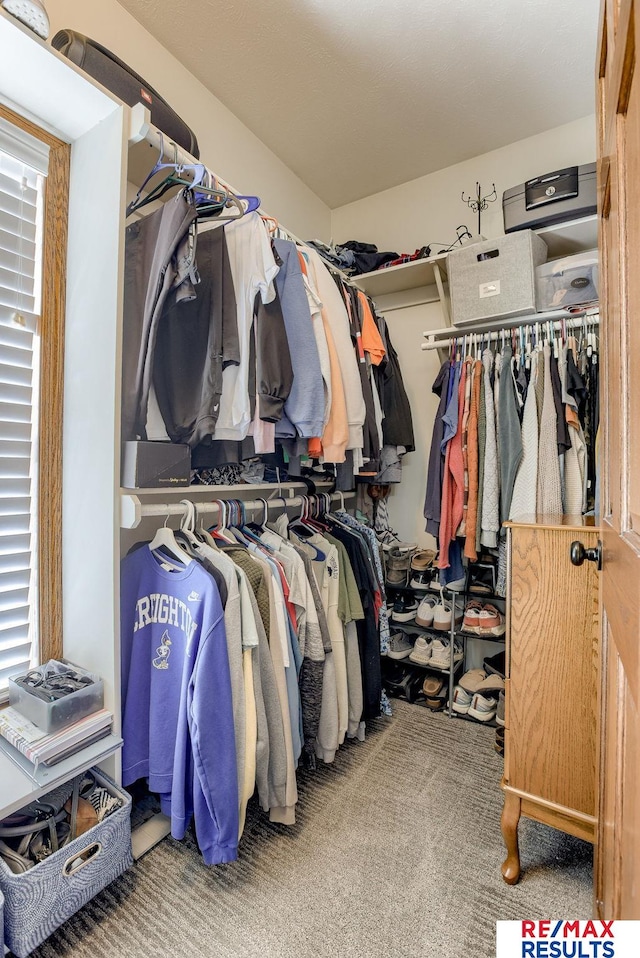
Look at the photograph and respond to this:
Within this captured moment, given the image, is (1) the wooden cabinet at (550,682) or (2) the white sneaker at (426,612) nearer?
(1) the wooden cabinet at (550,682)

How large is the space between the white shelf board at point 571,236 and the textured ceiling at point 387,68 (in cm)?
67

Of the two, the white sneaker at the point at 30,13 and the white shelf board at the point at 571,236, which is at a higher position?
the white shelf board at the point at 571,236

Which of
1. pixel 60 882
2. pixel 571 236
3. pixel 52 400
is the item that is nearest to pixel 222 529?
pixel 52 400

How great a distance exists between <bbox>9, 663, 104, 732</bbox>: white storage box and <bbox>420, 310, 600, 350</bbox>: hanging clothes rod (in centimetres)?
199

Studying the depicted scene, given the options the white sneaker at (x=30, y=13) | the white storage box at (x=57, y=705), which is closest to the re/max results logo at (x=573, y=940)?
the white storage box at (x=57, y=705)

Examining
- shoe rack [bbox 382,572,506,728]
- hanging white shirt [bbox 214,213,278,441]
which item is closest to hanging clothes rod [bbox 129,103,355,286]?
hanging white shirt [bbox 214,213,278,441]

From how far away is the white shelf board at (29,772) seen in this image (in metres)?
0.97

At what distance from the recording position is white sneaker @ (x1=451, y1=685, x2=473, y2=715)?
2.13 m

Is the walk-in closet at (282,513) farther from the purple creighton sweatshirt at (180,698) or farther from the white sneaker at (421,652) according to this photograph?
the white sneaker at (421,652)

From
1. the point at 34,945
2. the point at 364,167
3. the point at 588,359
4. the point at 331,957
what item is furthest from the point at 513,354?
the point at 34,945

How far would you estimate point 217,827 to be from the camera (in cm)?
121

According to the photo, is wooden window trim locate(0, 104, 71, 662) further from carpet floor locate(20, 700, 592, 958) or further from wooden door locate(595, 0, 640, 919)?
wooden door locate(595, 0, 640, 919)

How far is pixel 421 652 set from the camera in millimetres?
2320

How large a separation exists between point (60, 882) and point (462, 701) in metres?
1.69
